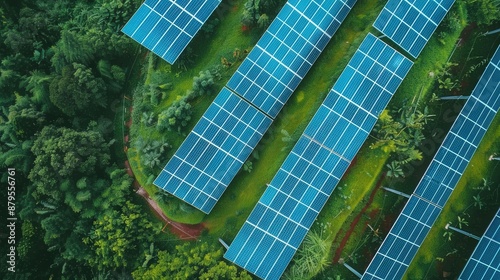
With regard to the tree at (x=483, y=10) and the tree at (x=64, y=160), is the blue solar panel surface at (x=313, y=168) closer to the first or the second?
the tree at (x=483, y=10)

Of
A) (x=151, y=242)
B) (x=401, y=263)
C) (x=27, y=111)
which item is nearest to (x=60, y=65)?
(x=27, y=111)

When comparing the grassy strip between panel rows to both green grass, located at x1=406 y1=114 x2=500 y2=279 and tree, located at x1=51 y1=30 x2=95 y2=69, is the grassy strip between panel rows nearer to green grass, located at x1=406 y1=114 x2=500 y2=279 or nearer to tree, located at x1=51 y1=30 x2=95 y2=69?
green grass, located at x1=406 y1=114 x2=500 y2=279

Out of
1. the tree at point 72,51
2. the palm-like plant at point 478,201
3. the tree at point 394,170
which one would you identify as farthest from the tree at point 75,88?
the palm-like plant at point 478,201

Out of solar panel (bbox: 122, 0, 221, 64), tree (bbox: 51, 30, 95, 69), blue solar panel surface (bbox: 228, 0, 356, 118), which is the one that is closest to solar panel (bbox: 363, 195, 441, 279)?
blue solar panel surface (bbox: 228, 0, 356, 118)

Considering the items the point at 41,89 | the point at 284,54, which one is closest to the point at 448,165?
the point at 284,54

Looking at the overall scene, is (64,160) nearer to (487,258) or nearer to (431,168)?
(431,168)
